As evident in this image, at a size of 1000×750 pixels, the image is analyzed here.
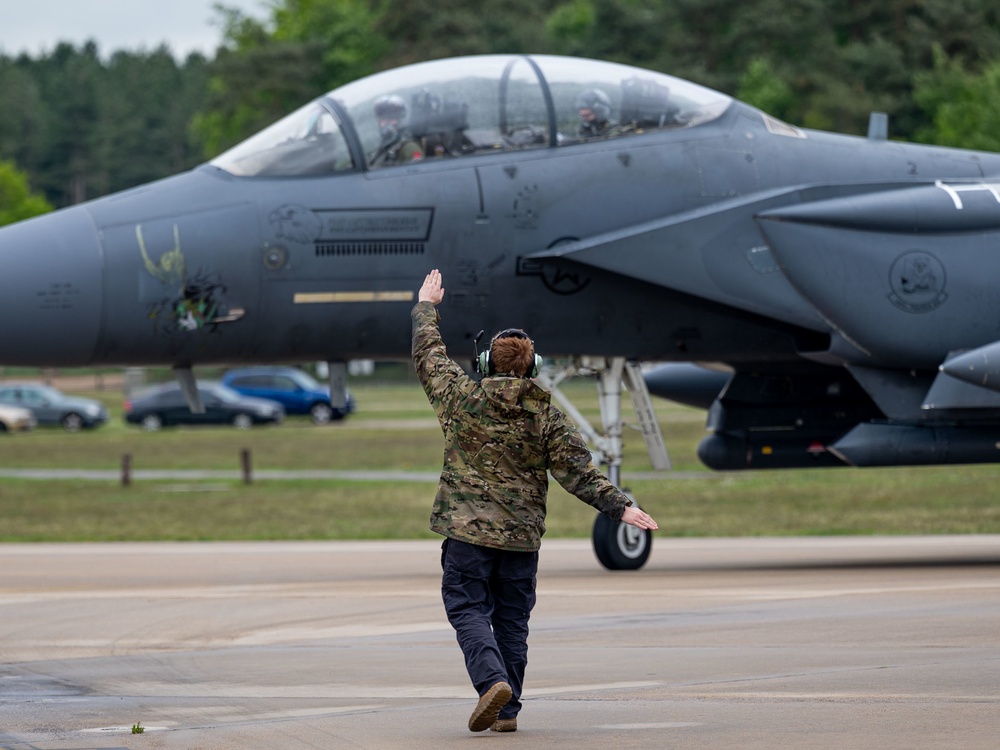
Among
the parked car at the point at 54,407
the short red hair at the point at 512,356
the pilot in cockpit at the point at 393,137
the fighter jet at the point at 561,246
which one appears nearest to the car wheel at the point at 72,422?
the parked car at the point at 54,407

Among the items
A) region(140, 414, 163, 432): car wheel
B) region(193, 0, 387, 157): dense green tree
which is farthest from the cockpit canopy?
region(193, 0, 387, 157): dense green tree

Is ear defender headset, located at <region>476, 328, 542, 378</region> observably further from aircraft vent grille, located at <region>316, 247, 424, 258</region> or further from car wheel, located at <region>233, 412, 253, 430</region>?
car wheel, located at <region>233, 412, 253, 430</region>

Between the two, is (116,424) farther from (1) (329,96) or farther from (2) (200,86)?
(2) (200,86)

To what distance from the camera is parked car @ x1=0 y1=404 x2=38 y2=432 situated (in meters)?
51.5

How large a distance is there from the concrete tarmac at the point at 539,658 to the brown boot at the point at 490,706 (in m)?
0.08

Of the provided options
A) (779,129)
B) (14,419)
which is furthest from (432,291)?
(14,419)

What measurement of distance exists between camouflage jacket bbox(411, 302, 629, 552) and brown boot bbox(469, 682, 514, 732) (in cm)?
65

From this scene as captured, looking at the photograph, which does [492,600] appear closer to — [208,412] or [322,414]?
[208,412]

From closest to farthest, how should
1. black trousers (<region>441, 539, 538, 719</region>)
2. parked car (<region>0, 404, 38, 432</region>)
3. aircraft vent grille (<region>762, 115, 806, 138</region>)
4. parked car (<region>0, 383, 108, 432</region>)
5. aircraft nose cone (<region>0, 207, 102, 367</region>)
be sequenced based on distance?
1. black trousers (<region>441, 539, 538, 719</region>)
2. aircraft nose cone (<region>0, 207, 102, 367</region>)
3. aircraft vent grille (<region>762, 115, 806, 138</region>)
4. parked car (<region>0, 404, 38, 432</region>)
5. parked car (<region>0, 383, 108, 432</region>)

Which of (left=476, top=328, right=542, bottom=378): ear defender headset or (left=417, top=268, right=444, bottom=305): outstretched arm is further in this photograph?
(left=417, top=268, right=444, bottom=305): outstretched arm

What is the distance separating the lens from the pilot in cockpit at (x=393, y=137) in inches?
496

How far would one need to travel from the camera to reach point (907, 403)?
13.3 metres

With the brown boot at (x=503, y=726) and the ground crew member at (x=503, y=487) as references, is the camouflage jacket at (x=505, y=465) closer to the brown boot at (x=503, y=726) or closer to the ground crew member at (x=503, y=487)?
the ground crew member at (x=503, y=487)

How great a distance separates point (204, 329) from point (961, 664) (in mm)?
Result: 6561
